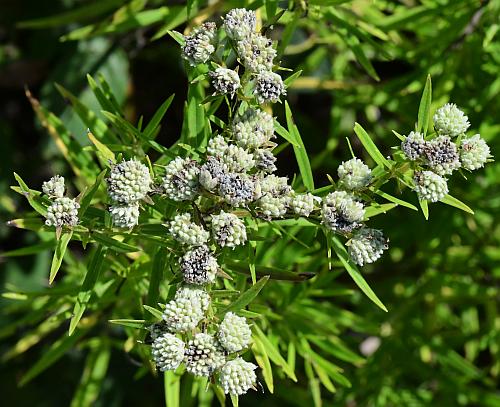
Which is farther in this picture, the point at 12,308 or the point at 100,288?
the point at 12,308

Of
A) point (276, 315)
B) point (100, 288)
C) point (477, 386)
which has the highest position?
point (100, 288)

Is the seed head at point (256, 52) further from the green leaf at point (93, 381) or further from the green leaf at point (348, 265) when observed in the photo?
the green leaf at point (93, 381)

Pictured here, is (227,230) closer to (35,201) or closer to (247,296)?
(247,296)

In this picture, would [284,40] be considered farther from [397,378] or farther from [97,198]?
[397,378]

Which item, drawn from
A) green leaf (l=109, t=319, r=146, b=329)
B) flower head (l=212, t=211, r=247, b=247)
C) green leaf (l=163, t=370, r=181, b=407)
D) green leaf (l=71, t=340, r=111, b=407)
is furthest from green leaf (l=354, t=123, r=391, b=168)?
green leaf (l=71, t=340, r=111, b=407)

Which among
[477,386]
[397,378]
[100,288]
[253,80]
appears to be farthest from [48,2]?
[477,386]

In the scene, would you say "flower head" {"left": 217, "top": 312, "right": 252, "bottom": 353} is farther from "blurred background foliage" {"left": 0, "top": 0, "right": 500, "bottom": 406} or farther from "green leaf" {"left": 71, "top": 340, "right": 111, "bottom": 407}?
"green leaf" {"left": 71, "top": 340, "right": 111, "bottom": 407}

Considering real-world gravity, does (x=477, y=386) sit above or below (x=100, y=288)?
below
